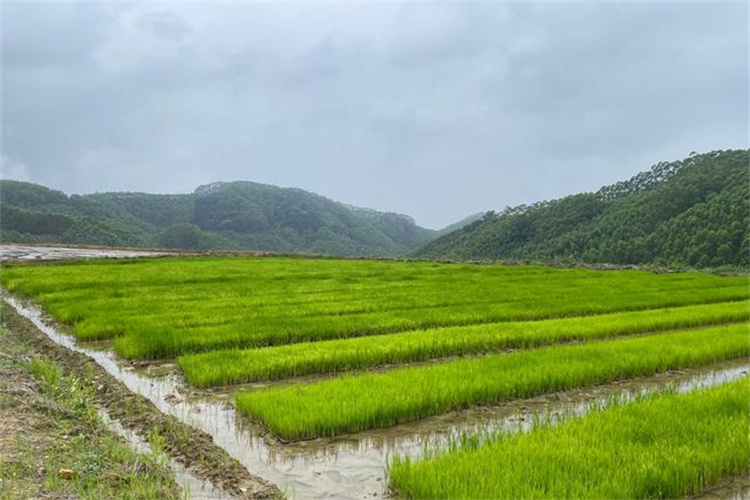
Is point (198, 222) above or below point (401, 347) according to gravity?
above

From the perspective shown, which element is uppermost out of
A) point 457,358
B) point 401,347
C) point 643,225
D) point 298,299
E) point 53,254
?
point 643,225

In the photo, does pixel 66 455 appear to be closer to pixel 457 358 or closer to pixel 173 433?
pixel 173 433

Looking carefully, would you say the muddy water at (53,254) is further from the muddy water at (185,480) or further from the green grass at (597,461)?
the green grass at (597,461)

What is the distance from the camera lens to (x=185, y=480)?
202 inches

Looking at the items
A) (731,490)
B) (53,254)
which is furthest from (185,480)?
(53,254)

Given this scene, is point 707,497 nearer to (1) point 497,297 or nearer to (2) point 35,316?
(1) point 497,297

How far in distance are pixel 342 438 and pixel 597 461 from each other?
8.30ft

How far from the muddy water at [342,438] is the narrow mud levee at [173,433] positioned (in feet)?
0.73

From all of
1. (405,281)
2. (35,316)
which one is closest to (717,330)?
(405,281)

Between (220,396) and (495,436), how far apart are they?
382 cm

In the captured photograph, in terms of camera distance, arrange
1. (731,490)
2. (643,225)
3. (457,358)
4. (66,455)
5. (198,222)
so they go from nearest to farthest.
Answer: (731,490)
(66,455)
(457,358)
(643,225)
(198,222)

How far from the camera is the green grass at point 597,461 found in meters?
4.55

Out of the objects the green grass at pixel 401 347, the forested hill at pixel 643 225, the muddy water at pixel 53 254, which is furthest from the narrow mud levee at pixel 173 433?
the forested hill at pixel 643 225

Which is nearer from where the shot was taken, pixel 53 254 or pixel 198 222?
pixel 53 254
